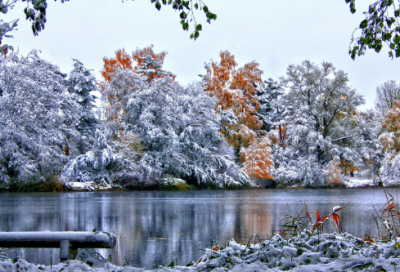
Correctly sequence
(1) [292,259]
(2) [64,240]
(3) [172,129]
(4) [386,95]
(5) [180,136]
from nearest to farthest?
(2) [64,240]
(1) [292,259]
(3) [172,129]
(5) [180,136]
(4) [386,95]

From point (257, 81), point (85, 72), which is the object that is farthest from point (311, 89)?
point (85, 72)

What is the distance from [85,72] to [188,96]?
9466 millimetres

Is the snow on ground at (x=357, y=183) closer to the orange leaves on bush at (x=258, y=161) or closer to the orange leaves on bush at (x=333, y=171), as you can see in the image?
the orange leaves on bush at (x=333, y=171)

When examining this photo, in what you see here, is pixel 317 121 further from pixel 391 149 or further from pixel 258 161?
pixel 258 161

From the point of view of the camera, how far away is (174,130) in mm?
32719

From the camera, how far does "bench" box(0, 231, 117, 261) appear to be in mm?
3434

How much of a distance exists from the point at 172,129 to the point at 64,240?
91.9 feet

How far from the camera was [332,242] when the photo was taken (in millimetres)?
4031

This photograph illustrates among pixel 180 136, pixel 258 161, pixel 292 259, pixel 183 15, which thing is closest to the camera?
pixel 292 259

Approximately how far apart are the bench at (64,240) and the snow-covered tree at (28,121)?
22.1 m

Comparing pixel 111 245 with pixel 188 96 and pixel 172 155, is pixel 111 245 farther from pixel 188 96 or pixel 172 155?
pixel 188 96

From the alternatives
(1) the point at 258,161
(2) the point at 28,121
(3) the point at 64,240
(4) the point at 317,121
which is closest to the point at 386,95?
(4) the point at 317,121

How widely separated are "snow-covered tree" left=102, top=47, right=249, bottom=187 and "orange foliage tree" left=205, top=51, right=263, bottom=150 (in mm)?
2379

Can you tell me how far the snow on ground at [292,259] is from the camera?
11.1ft
